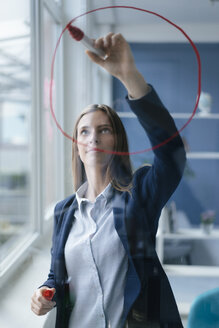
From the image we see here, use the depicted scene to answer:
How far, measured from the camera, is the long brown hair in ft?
1.54

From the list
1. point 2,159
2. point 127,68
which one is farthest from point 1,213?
point 127,68

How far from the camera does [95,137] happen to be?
0.46m

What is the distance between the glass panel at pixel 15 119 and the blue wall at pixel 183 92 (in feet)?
0.47

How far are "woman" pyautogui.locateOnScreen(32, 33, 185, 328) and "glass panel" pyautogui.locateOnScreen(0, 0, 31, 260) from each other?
82 millimetres

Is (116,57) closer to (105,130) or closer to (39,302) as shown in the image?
(105,130)

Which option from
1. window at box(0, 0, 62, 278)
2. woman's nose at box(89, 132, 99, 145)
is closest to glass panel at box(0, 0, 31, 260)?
window at box(0, 0, 62, 278)

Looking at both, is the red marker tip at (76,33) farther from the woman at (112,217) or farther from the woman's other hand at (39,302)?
the woman's other hand at (39,302)

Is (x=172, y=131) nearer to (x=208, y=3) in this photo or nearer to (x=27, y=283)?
(x=208, y=3)

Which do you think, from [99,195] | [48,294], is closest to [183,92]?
[99,195]

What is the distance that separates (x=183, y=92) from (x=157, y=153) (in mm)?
97

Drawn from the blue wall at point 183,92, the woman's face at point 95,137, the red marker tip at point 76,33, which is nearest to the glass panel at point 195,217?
the blue wall at point 183,92

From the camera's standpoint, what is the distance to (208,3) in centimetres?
49

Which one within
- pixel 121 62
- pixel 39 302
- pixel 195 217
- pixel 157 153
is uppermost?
pixel 121 62

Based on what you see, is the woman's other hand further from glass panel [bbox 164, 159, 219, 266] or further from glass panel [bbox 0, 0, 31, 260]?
glass panel [bbox 164, 159, 219, 266]
